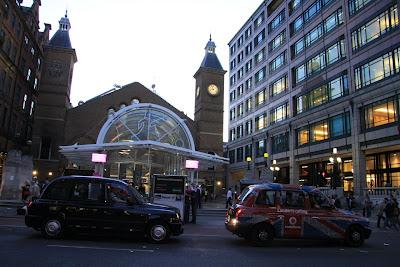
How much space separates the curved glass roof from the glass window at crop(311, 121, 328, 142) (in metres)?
14.7

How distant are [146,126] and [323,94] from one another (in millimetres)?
20203

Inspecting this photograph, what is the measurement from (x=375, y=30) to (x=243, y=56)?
35785 millimetres

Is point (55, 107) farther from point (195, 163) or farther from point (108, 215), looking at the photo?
point (108, 215)

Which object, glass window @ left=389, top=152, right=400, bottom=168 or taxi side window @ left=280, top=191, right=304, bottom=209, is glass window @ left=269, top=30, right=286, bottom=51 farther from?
taxi side window @ left=280, top=191, right=304, bottom=209

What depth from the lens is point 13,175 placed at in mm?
33094

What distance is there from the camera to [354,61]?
37.6 m

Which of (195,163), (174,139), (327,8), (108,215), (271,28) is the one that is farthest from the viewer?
(271,28)

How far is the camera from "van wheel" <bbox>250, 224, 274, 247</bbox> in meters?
12.1

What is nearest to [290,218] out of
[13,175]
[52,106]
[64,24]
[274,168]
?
[13,175]

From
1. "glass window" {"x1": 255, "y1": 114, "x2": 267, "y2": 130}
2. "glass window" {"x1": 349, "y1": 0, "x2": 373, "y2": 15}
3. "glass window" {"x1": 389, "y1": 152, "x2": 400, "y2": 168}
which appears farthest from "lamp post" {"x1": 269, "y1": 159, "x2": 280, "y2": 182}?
A: "glass window" {"x1": 349, "y1": 0, "x2": 373, "y2": 15}

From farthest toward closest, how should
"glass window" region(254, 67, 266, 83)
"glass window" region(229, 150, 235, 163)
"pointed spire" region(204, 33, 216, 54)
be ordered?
"glass window" region(229, 150, 235, 163)
"glass window" region(254, 67, 266, 83)
"pointed spire" region(204, 33, 216, 54)

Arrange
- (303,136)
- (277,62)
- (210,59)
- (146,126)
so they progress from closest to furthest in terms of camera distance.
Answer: (146,126), (303,136), (210,59), (277,62)

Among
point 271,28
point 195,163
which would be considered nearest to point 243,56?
point 271,28

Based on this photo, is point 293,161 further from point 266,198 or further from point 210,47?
point 266,198
